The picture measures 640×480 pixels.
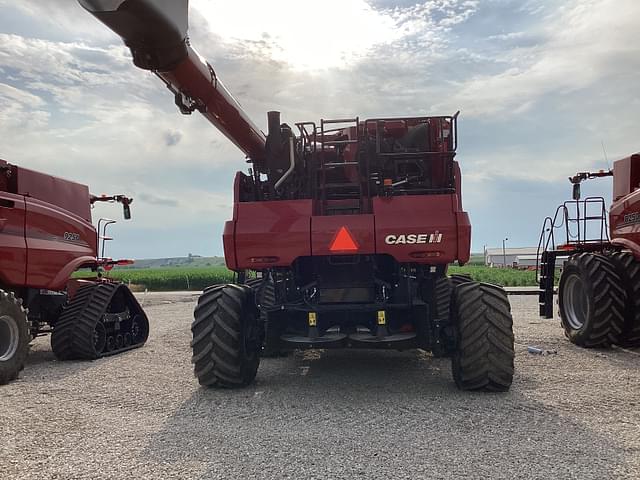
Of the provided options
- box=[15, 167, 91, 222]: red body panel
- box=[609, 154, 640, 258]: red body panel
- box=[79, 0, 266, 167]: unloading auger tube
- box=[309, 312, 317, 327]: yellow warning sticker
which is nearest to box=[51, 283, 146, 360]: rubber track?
box=[15, 167, 91, 222]: red body panel

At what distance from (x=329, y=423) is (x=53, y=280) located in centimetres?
573

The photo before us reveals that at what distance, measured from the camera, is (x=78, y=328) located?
28.5 feet

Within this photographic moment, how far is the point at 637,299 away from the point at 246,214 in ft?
19.6

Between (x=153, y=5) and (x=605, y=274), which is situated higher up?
(x=153, y=5)

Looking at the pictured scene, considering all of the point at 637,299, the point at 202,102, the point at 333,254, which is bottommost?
the point at 637,299

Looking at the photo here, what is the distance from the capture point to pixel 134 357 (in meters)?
9.09

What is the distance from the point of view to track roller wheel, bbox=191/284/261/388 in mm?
6066

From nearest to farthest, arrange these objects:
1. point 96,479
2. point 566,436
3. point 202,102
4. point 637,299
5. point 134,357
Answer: point 96,479, point 566,436, point 202,102, point 637,299, point 134,357

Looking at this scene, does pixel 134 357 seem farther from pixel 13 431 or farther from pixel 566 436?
pixel 566 436

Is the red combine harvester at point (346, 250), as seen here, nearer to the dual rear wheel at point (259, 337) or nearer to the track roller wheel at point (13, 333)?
the dual rear wheel at point (259, 337)

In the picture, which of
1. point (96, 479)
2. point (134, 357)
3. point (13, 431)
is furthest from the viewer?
point (134, 357)

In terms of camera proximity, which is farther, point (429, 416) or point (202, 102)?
point (202, 102)

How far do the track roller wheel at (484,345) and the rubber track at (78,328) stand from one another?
579cm

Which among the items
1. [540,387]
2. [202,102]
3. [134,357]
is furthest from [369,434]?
[134,357]
